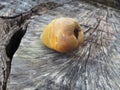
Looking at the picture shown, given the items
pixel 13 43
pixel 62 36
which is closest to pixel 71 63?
pixel 62 36

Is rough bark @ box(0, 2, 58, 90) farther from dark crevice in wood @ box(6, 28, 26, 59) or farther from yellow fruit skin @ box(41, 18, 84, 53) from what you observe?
yellow fruit skin @ box(41, 18, 84, 53)

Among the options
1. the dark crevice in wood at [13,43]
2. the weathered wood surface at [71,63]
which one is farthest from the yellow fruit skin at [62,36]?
the dark crevice in wood at [13,43]

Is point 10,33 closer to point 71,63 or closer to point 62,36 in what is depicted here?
point 62,36

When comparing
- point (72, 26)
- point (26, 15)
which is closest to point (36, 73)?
point (72, 26)

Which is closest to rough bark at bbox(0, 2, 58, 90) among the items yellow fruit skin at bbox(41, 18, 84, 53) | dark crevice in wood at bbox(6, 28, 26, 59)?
dark crevice in wood at bbox(6, 28, 26, 59)

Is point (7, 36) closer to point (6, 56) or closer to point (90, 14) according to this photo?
point (6, 56)

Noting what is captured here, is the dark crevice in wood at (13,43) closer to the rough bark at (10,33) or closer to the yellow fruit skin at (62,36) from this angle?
the rough bark at (10,33)
